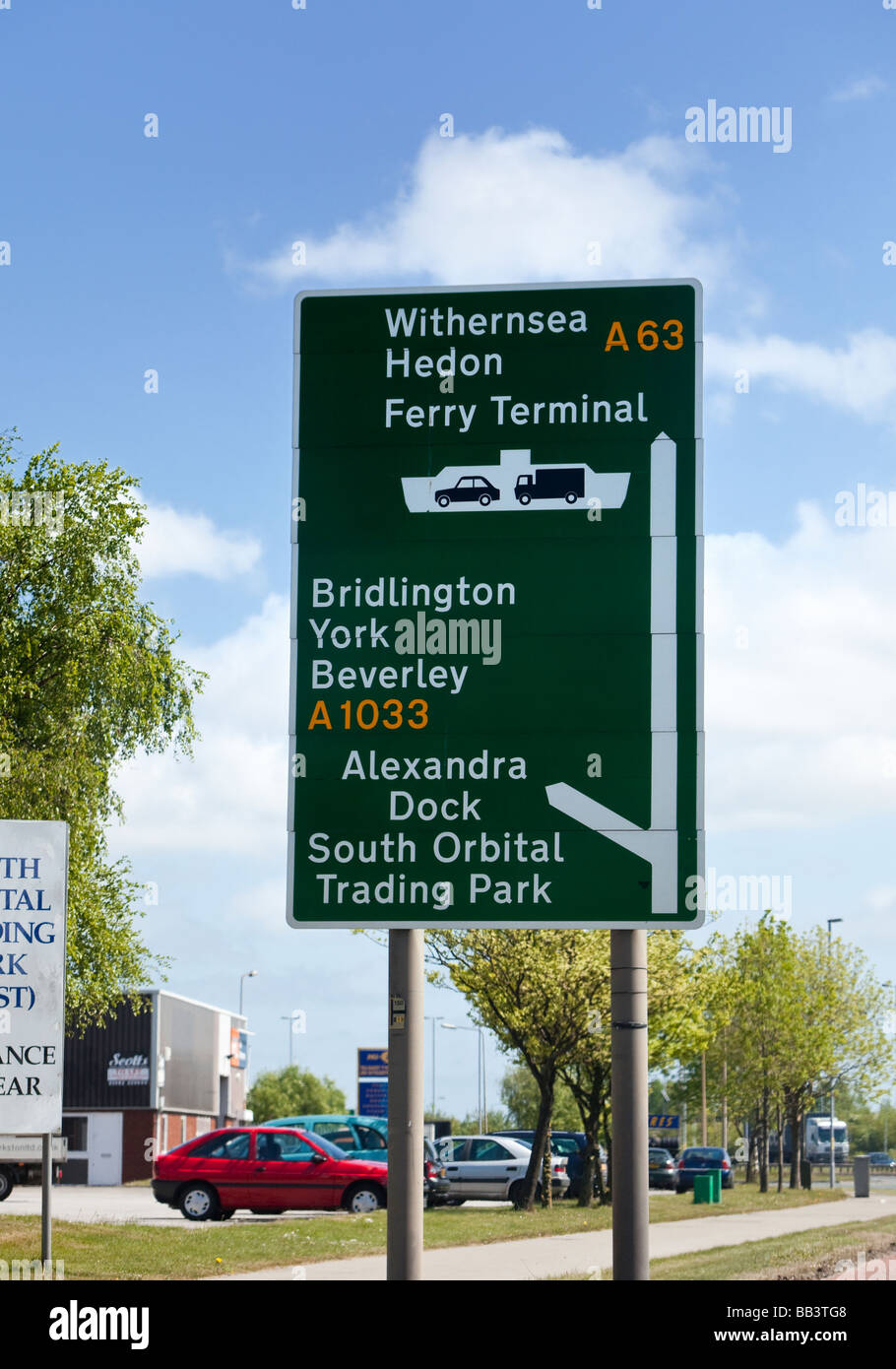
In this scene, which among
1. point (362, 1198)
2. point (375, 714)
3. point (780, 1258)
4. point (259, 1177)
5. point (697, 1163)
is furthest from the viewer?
point (697, 1163)

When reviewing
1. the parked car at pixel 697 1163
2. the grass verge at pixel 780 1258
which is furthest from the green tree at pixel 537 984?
the parked car at pixel 697 1163

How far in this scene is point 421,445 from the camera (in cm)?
826

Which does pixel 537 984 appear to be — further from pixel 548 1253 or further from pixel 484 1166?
pixel 548 1253

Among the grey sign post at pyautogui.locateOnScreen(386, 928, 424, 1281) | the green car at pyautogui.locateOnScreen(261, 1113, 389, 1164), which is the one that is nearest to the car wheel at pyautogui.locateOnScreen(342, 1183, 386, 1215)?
the green car at pyautogui.locateOnScreen(261, 1113, 389, 1164)

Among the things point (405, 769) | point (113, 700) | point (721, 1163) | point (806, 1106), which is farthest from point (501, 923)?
point (806, 1106)

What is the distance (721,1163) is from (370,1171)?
77.6 feet

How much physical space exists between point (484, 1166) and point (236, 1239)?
16.6m

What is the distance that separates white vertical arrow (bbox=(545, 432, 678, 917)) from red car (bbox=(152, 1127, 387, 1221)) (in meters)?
19.7

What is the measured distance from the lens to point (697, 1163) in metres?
47.8

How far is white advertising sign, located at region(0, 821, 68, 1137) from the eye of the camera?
13.6m

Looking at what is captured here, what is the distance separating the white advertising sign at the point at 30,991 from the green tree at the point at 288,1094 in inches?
3913

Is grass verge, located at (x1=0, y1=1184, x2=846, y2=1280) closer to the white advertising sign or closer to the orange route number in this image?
the white advertising sign

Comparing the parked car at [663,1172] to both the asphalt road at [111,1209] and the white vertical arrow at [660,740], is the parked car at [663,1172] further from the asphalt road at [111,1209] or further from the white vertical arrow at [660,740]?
the white vertical arrow at [660,740]

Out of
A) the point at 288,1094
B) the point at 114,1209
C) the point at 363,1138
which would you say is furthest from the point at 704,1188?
the point at 288,1094
